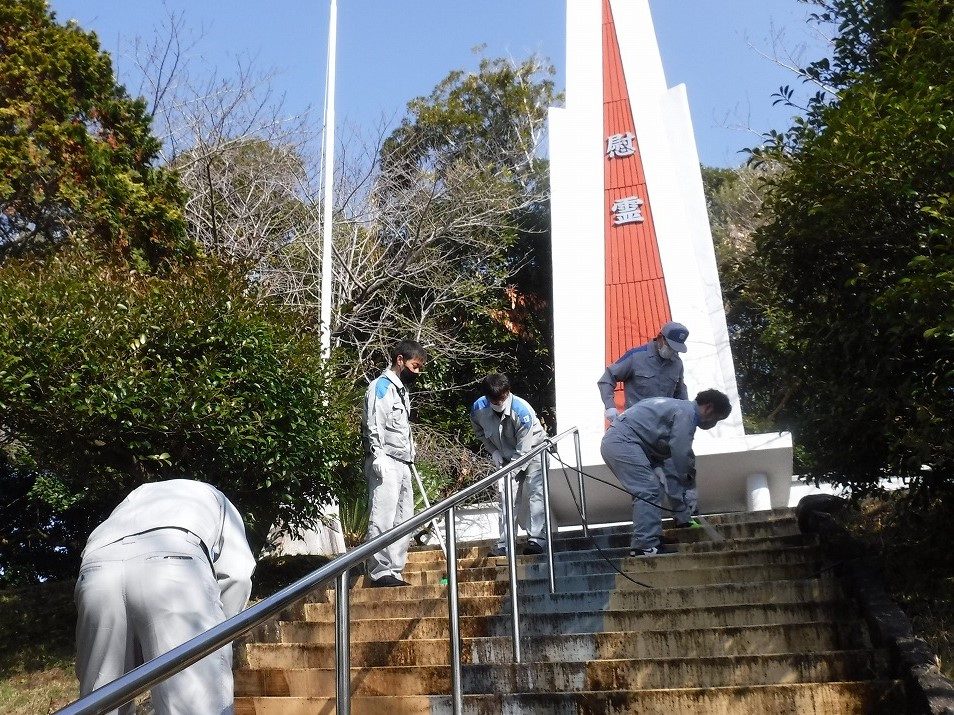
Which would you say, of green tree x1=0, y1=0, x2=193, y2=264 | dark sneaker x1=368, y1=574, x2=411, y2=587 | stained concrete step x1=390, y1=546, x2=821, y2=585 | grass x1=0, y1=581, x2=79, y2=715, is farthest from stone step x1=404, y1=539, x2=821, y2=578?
green tree x1=0, y1=0, x2=193, y2=264

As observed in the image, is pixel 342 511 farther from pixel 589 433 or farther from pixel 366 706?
pixel 366 706

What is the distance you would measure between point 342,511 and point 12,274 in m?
5.40

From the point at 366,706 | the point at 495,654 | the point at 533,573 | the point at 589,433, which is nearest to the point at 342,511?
the point at 589,433

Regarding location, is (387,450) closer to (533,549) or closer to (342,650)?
(533,549)

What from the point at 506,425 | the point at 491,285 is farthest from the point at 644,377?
the point at 491,285

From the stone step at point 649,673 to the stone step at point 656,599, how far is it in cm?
53

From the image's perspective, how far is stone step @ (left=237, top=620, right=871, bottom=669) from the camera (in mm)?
4234

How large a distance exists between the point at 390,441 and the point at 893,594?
126 inches

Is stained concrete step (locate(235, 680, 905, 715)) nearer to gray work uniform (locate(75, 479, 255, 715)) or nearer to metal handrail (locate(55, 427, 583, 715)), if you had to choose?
metal handrail (locate(55, 427, 583, 715))

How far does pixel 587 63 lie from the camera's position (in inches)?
503

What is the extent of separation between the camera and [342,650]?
9.06 feet

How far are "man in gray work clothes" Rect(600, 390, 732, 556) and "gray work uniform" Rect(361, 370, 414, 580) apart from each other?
52.4 inches

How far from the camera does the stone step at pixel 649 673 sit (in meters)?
3.93

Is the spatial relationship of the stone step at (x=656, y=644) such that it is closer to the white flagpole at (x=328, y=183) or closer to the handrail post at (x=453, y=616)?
the handrail post at (x=453, y=616)
